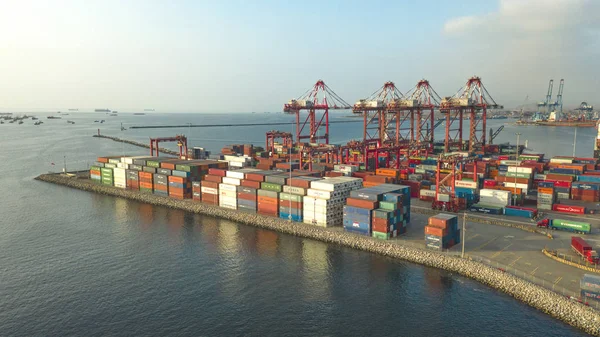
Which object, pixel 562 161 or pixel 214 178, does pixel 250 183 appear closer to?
pixel 214 178

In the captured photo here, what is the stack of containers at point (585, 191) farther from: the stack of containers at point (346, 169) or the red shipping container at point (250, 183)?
the red shipping container at point (250, 183)

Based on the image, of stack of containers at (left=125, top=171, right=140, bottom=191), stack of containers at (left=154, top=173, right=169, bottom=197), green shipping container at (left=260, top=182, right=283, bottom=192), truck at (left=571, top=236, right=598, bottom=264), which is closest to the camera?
truck at (left=571, top=236, right=598, bottom=264)

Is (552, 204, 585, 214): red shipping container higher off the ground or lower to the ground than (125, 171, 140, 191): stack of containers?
lower

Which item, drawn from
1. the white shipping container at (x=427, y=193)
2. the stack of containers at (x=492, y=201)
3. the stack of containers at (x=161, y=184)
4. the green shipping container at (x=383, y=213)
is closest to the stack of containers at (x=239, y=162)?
the stack of containers at (x=161, y=184)

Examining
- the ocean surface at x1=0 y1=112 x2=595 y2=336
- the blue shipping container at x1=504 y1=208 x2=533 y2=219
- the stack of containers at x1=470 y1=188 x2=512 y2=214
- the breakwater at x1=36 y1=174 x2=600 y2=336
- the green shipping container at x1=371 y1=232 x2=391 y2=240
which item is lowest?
the ocean surface at x1=0 y1=112 x2=595 y2=336

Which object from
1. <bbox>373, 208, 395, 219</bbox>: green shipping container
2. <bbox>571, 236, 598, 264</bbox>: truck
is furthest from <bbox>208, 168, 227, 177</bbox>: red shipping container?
<bbox>571, 236, 598, 264</bbox>: truck

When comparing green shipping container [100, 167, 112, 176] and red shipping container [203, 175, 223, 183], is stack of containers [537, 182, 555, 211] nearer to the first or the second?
red shipping container [203, 175, 223, 183]

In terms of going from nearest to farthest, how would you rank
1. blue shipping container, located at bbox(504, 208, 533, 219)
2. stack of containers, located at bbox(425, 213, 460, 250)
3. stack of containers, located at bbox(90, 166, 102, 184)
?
1. stack of containers, located at bbox(425, 213, 460, 250)
2. blue shipping container, located at bbox(504, 208, 533, 219)
3. stack of containers, located at bbox(90, 166, 102, 184)

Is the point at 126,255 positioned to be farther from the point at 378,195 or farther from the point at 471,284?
the point at 471,284
